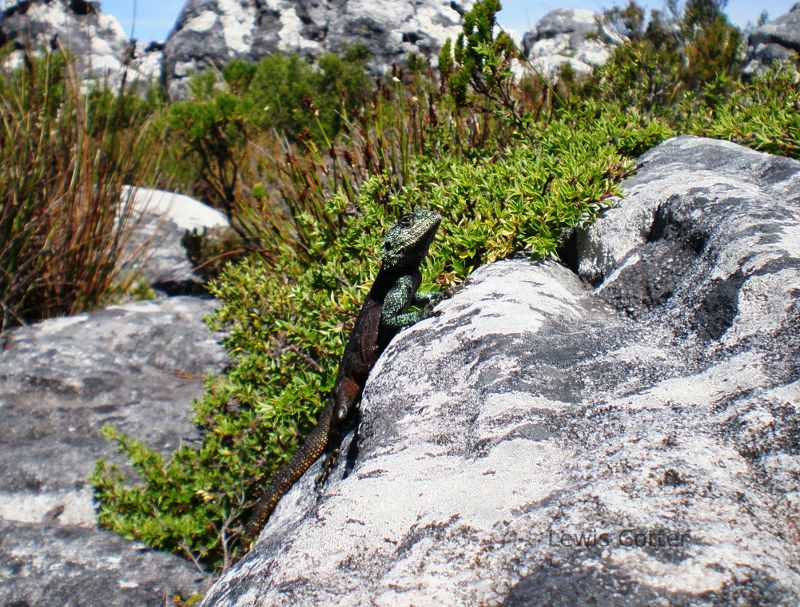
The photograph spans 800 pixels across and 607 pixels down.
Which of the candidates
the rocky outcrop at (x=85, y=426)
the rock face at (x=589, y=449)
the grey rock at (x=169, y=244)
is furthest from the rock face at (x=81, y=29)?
the rock face at (x=589, y=449)

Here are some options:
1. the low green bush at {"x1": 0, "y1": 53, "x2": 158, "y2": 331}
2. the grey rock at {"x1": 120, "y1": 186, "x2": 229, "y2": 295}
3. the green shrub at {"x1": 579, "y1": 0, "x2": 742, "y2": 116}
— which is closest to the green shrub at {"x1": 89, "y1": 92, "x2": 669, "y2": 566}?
the green shrub at {"x1": 579, "y1": 0, "x2": 742, "y2": 116}

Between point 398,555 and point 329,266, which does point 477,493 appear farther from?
point 329,266

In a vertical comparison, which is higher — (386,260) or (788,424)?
(386,260)

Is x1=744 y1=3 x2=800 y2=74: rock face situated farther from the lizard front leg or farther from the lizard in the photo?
the lizard front leg

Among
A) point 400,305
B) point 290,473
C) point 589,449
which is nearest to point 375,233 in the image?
point 400,305

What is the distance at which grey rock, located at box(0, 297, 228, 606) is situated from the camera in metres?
4.06

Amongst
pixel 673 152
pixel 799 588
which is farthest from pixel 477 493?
pixel 673 152

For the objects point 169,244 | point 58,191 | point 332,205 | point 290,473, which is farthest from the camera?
point 169,244

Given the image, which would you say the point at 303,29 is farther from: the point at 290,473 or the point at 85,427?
the point at 290,473

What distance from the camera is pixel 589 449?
2.03 m

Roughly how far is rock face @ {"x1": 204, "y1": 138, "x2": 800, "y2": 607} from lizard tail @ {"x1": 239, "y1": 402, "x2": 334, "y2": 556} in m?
0.43

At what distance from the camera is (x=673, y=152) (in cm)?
442

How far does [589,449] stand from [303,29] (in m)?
30.6

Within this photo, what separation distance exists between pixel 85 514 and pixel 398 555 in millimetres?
3778
